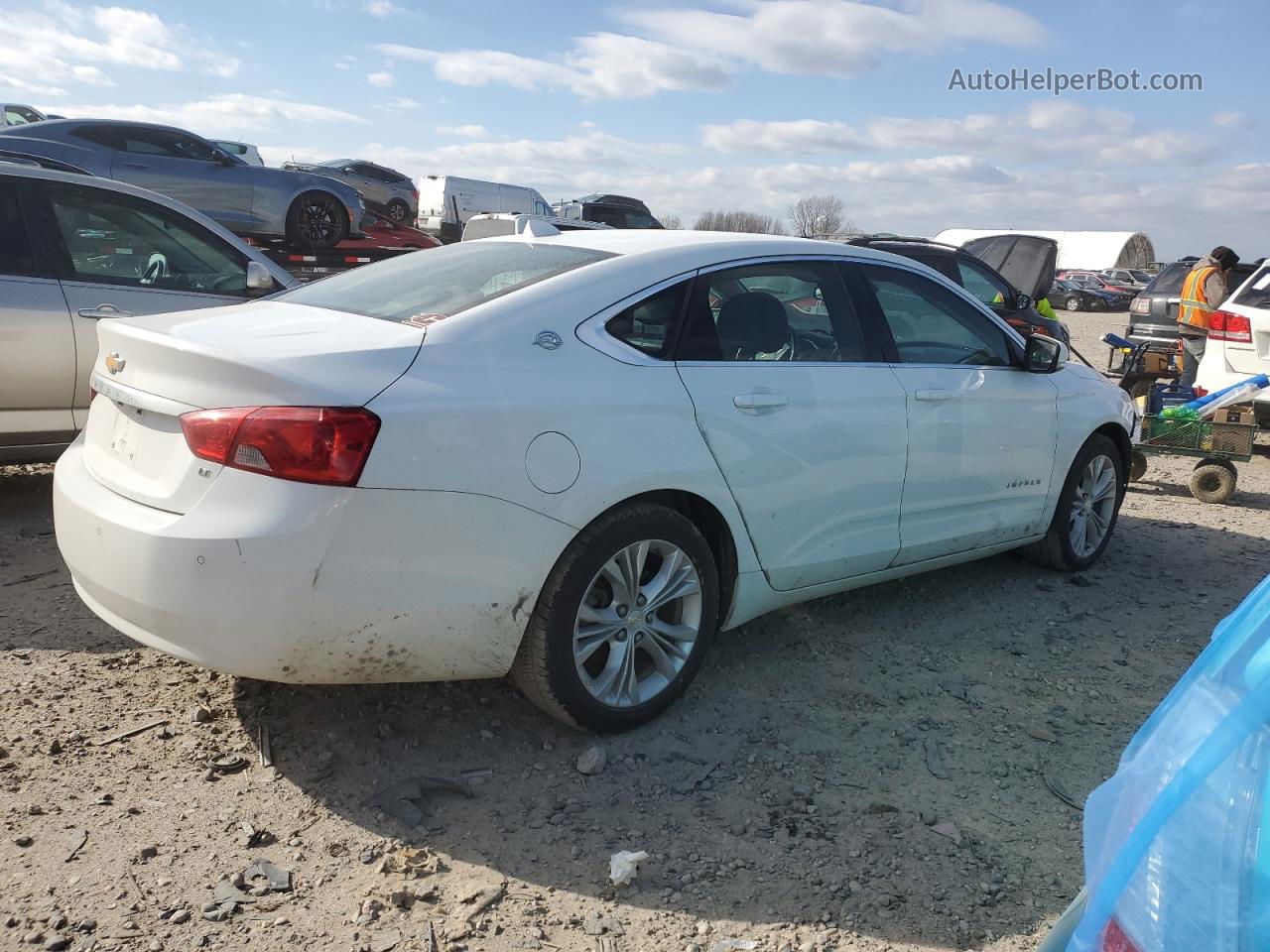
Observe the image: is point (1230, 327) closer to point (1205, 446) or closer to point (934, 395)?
point (1205, 446)

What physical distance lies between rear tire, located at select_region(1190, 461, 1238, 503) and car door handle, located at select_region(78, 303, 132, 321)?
7.18 meters

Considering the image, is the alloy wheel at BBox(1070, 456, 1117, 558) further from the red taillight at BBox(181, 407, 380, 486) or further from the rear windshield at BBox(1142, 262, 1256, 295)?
the rear windshield at BBox(1142, 262, 1256, 295)

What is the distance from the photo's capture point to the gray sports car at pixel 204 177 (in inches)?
471

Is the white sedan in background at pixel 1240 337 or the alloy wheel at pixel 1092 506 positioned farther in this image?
the white sedan in background at pixel 1240 337

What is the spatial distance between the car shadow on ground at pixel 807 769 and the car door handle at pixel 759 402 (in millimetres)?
1055

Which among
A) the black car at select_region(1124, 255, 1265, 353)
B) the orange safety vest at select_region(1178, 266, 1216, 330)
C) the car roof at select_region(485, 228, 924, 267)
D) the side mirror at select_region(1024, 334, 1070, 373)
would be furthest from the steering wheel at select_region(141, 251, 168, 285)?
the black car at select_region(1124, 255, 1265, 353)

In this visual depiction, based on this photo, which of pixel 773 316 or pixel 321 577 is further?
pixel 773 316

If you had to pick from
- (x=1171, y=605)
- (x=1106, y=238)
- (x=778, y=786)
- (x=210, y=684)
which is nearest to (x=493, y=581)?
(x=778, y=786)

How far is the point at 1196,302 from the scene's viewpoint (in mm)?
10172

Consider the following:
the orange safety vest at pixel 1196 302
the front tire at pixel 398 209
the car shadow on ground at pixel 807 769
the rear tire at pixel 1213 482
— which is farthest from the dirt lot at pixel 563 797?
the front tire at pixel 398 209

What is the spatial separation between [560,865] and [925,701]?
1697 millimetres

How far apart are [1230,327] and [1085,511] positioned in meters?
5.03

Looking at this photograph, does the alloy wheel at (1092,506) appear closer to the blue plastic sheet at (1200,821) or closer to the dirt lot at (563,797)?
the dirt lot at (563,797)

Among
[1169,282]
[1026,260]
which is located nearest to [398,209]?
[1026,260]
